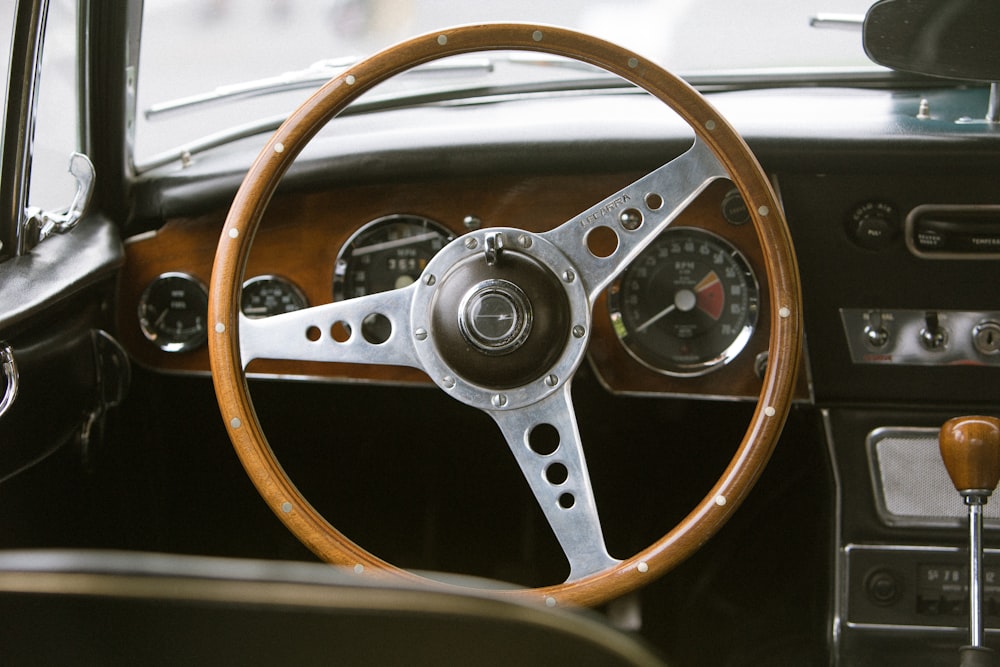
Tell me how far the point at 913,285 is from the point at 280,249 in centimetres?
107

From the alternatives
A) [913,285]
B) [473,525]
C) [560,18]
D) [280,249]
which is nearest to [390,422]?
[473,525]

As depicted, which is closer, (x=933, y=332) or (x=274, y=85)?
(x=933, y=332)

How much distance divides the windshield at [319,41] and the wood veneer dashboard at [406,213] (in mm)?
283

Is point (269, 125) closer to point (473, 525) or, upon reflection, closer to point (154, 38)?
point (154, 38)

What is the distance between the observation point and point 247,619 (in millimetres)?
581

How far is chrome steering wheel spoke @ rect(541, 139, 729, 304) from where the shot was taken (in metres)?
1.37

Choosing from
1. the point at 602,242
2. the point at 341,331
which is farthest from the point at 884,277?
the point at 341,331

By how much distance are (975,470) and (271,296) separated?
3.79ft

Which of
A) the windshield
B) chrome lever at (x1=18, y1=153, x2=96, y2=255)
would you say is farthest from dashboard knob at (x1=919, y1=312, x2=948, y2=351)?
chrome lever at (x1=18, y1=153, x2=96, y2=255)

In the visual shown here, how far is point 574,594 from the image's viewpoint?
1318 mm

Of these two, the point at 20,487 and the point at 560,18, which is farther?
the point at 560,18

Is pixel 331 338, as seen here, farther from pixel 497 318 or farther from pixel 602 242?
pixel 602 242

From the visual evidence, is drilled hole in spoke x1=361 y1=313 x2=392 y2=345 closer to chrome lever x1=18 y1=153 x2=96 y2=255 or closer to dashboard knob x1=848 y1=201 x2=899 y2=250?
chrome lever x1=18 y1=153 x2=96 y2=255

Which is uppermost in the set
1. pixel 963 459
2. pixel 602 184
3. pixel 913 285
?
pixel 602 184
